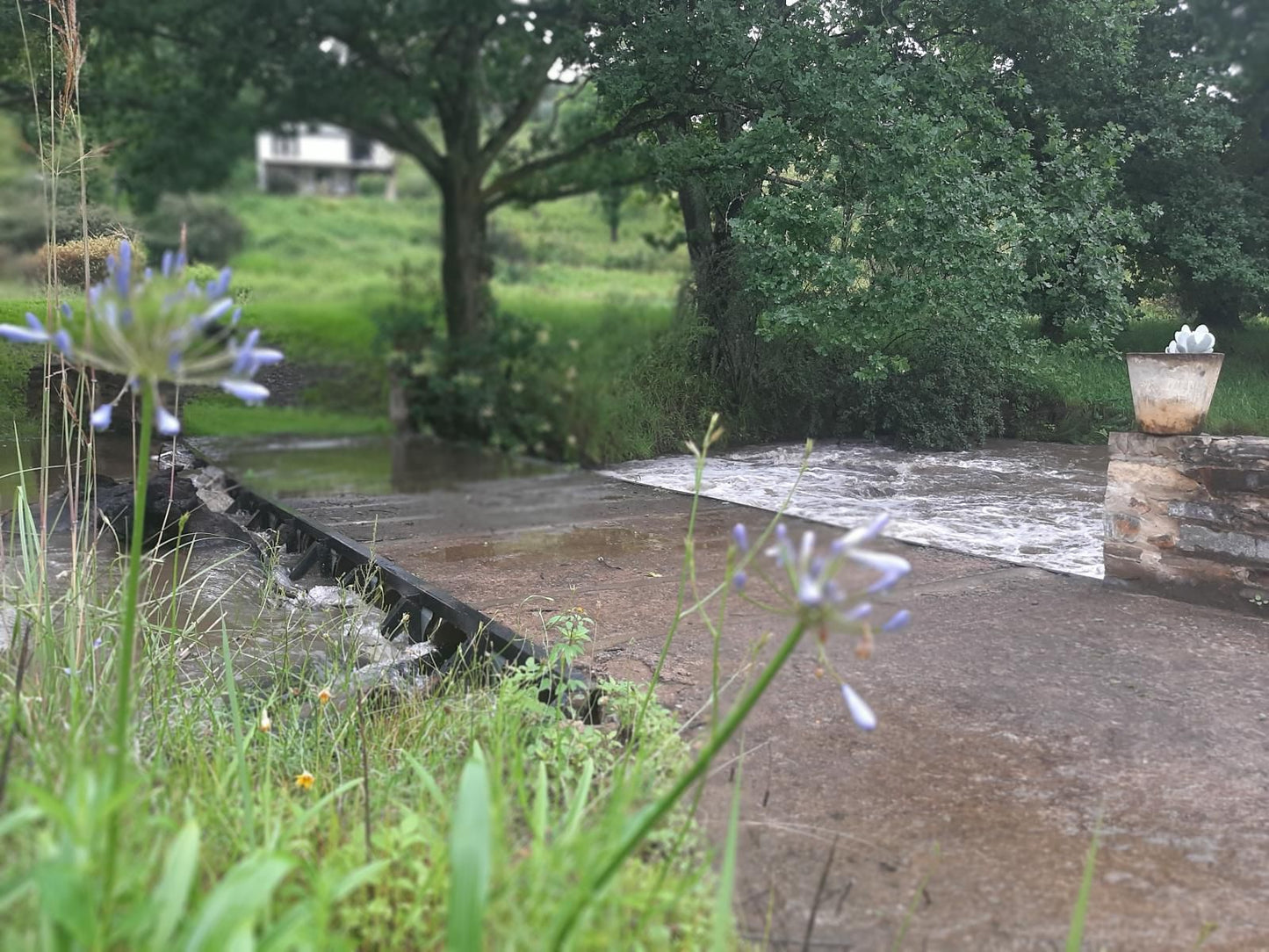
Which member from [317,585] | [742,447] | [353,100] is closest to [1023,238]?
[742,447]

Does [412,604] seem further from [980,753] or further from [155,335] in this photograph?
[155,335]

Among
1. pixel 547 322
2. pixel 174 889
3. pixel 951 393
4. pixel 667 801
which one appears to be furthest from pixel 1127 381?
pixel 174 889

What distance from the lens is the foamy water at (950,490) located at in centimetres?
370

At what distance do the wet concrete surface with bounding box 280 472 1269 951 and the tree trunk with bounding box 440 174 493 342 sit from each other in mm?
3509

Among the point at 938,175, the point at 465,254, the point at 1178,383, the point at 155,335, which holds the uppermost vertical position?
the point at 938,175

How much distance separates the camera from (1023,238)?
149 inches

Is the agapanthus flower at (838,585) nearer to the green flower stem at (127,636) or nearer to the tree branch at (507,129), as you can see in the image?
the green flower stem at (127,636)

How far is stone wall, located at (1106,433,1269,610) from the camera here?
2.93 metres

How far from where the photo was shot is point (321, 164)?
16.5m

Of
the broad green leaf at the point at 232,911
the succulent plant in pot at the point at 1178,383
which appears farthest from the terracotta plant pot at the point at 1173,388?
the broad green leaf at the point at 232,911

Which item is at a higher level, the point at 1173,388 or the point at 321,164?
the point at 321,164

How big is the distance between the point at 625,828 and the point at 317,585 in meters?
2.22

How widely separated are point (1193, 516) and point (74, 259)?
308 cm

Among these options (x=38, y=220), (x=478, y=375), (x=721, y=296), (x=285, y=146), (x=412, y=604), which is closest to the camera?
(x=412, y=604)
